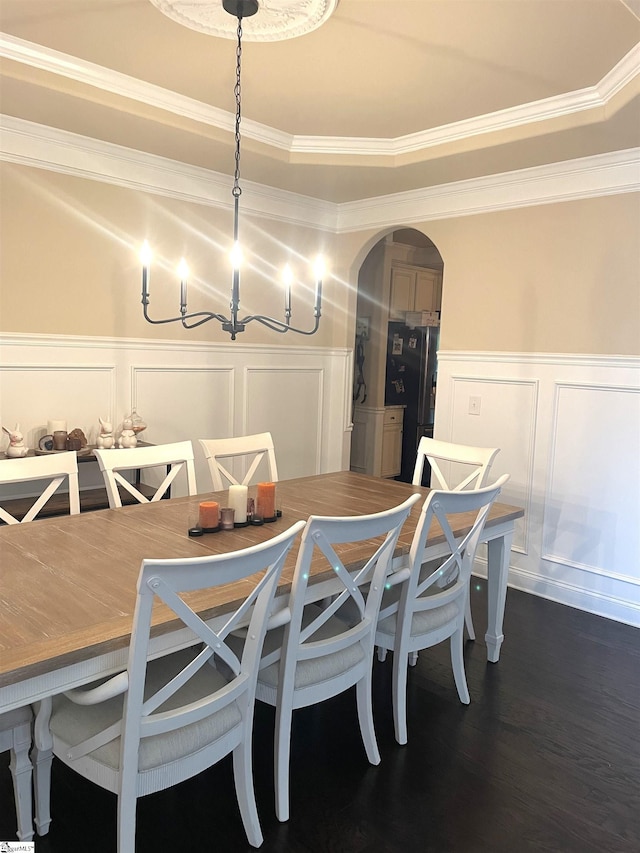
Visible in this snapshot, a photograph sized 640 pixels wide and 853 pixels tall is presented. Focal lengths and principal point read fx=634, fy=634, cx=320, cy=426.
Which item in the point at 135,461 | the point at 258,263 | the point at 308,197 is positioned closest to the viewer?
the point at 135,461

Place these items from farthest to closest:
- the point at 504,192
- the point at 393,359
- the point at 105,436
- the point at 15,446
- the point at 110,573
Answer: the point at 393,359 → the point at 504,192 → the point at 105,436 → the point at 15,446 → the point at 110,573

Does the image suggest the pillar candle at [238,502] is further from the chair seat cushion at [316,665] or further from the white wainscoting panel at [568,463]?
the white wainscoting panel at [568,463]

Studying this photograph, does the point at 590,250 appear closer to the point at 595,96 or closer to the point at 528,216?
the point at 528,216

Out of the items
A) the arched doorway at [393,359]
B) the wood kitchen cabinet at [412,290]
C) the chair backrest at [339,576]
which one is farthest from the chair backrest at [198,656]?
the wood kitchen cabinet at [412,290]

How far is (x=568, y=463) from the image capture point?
11.9ft

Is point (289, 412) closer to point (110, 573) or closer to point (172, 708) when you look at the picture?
point (110, 573)

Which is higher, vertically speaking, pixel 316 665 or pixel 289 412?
pixel 289 412

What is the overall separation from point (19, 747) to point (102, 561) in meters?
0.52

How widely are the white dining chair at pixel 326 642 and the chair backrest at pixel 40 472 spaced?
3.34 ft

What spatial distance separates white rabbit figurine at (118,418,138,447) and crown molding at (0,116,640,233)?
137 centimetres

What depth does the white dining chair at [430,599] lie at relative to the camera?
2176mm

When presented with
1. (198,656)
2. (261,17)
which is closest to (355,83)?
(261,17)

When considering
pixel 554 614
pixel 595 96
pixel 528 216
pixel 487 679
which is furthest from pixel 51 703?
pixel 528 216

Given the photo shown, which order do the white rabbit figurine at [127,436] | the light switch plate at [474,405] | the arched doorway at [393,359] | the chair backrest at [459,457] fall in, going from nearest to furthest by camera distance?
the chair backrest at [459,457], the white rabbit figurine at [127,436], the light switch plate at [474,405], the arched doorway at [393,359]
